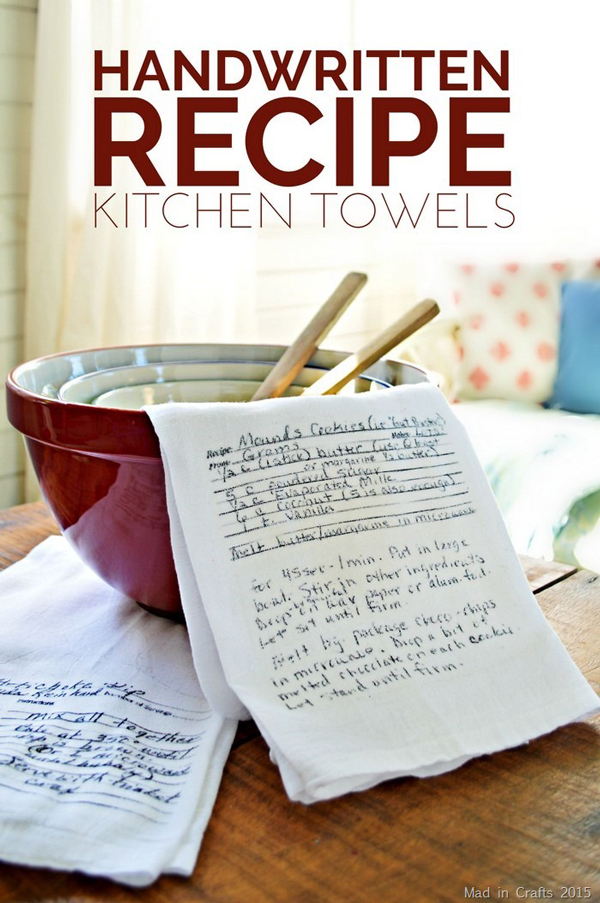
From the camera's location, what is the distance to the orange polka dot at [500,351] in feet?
7.41

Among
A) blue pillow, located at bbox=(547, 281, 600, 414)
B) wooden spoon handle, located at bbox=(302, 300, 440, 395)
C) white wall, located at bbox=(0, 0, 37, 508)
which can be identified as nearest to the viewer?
wooden spoon handle, located at bbox=(302, 300, 440, 395)

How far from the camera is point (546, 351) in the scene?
7.23 feet

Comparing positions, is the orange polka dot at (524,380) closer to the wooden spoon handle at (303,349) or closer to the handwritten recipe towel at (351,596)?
the wooden spoon handle at (303,349)

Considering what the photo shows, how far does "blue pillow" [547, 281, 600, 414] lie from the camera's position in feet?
6.73

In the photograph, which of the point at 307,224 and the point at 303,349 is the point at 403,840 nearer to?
the point at 303,349

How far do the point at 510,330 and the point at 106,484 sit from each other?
5.98 feet

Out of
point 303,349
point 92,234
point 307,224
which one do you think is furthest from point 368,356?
point 307,224

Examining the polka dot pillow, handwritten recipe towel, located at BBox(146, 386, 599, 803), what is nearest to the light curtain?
the polka dot pillow

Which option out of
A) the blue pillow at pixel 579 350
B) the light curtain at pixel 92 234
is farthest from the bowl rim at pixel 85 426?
the blue pillow at pixel 579 350

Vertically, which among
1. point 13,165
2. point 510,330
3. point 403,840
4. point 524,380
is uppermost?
point 13,165

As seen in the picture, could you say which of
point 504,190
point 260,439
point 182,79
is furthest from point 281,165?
point 260,439

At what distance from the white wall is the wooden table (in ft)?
5.44

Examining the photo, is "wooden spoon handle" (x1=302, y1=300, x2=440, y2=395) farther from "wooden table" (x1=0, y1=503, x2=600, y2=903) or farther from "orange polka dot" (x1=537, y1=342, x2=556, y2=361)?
"orange polka dot" (x1=537, y1=342, x2=556, y2=361)

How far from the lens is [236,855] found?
422mm
